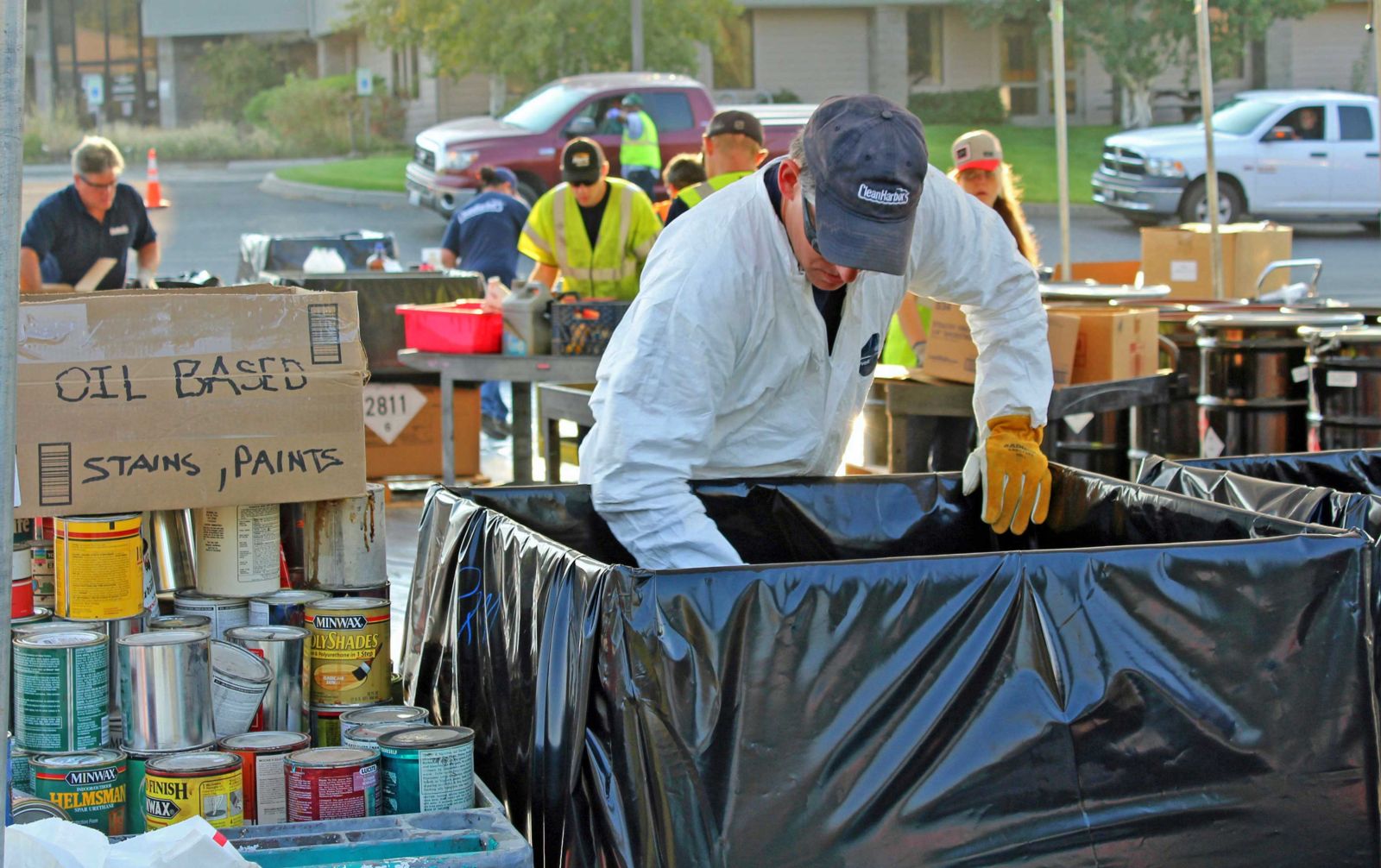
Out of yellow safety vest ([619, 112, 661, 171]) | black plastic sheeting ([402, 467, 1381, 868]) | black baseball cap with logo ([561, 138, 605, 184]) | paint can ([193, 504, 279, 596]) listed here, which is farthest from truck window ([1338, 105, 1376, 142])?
paint can ([193, 504, 279, 596])

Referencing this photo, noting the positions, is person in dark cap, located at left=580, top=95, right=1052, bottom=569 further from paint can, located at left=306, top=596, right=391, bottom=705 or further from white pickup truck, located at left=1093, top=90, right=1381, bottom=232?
white pickup truck, located at left=1093, top=90, right=1381, bottom=232

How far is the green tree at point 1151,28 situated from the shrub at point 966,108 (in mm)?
A: 2601

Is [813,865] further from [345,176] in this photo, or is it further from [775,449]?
[345,176]

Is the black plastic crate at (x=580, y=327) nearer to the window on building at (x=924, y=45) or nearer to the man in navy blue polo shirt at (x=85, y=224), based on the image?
the man in navy blue polo shirt at (x=85, y=224)

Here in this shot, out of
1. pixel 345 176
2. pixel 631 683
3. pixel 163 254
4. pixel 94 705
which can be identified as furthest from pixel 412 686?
pixel 345 176

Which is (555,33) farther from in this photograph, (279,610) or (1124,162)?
(279,610)

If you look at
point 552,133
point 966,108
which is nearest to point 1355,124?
point 552,133

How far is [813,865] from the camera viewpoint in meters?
2.58

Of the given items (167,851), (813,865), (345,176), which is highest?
(345,176)

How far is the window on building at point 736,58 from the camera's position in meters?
35.5

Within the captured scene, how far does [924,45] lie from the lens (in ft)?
120

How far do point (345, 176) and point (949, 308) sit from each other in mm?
23617

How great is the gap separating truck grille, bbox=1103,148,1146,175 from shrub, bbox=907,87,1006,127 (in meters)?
12.7

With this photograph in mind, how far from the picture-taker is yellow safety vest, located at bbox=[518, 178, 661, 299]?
336 inches
